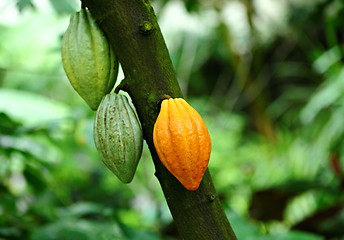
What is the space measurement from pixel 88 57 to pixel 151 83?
116mm

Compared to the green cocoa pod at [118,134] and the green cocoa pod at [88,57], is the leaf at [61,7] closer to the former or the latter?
the green cocoa pod at [88,57]

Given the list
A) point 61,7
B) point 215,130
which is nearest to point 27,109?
point 61,7

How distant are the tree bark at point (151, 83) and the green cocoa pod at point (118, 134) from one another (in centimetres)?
2

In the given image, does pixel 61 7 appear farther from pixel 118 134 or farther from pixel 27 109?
pixel 27 109

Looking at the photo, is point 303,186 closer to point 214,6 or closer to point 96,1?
point 96,1

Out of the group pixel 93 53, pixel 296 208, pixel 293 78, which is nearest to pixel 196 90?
pixel 293 78

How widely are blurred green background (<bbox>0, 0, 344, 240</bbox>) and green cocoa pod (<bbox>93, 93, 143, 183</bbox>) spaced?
0.32 m

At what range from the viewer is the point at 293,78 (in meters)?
4.77

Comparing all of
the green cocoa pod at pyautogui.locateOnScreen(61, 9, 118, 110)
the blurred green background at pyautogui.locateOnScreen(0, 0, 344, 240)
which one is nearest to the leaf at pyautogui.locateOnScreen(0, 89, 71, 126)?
the blurred green background at pyautogui.locateOnScreen(0, 0, 344, 240)

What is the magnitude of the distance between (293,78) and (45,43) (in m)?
3.16

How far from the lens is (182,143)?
0.47 metres

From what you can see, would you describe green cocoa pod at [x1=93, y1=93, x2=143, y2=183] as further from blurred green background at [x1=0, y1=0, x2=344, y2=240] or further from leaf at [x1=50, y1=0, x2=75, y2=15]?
leaf at [x1=50, y1=0, x2=75, y2=15]

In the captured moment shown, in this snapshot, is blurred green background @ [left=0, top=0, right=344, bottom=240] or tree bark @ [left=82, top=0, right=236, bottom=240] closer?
tree bark @ [left=82, top=0, right=236, bottom=240]

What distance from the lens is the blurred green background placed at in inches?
44.1
